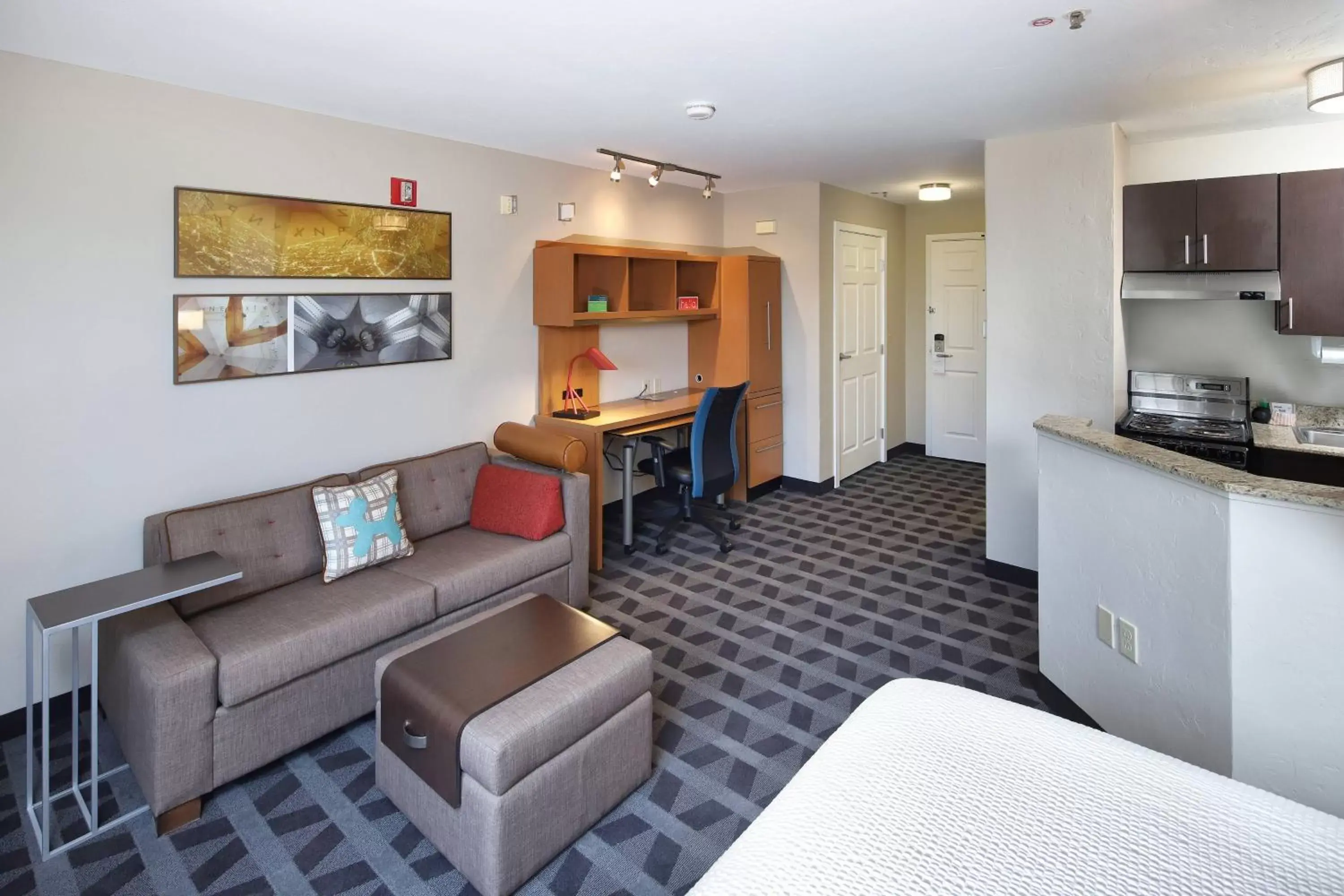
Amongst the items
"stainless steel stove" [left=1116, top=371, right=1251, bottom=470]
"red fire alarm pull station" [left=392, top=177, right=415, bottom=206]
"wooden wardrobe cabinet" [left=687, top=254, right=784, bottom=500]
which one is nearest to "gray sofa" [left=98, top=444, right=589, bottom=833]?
"red fire alarm pull station" [left=392, top=177, right=415, bottom=206]

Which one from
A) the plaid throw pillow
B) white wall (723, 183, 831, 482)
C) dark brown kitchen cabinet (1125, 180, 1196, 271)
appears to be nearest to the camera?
the plaid throw pillow

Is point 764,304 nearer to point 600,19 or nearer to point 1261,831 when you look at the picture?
point 600,19

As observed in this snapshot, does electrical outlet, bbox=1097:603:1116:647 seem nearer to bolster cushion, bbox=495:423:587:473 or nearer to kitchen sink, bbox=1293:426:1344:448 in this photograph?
kitchen sink, bbox=1293:426:1344:448

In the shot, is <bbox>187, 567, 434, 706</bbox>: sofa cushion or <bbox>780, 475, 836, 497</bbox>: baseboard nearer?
<bbox>187, 567, 434, 706</bbox>: sofa cushion

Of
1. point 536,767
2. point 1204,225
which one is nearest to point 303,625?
point 536,767

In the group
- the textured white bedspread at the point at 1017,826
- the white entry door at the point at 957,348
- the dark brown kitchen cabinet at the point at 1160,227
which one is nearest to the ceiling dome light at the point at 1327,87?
the dark brown kitchen cabinet at the point at 1160,227

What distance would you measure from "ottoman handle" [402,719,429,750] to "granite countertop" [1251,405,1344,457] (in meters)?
3.81

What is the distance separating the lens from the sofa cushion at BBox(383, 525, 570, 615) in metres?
3.02

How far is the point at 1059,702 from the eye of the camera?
2.72m

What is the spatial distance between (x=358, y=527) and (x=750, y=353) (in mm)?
3210

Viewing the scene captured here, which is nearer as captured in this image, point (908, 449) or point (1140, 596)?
point (1140, 596)

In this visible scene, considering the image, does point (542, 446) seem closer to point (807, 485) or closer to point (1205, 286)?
point (807, 485)

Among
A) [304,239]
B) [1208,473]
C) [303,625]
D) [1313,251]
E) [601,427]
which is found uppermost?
[304,239]

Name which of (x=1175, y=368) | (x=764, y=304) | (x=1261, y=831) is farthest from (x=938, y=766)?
(x=764, y=304)
